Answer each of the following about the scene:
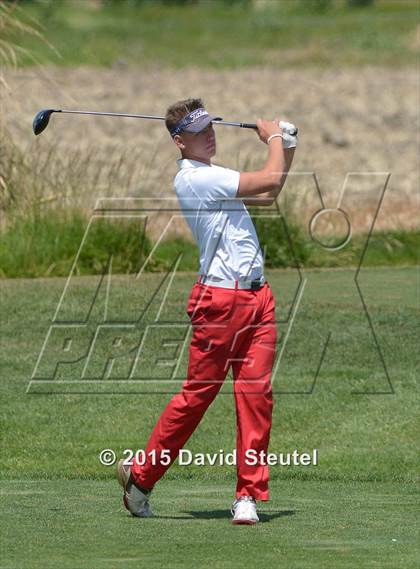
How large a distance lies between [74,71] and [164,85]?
3794 millimetres

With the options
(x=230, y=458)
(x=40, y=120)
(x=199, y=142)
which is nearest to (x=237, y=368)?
(x=199, y=142)

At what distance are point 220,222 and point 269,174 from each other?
12.3 inches

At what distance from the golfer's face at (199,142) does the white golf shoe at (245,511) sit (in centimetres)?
160

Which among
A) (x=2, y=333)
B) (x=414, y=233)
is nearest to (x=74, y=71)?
(x=414, y=233)

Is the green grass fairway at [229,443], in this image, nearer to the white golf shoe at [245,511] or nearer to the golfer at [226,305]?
the white golf shoe at [245,511]

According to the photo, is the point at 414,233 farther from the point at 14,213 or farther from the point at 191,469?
the point at 191,469

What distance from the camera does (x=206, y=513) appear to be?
808cm

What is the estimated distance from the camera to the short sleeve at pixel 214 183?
297 inches

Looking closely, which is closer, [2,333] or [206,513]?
[206,513]

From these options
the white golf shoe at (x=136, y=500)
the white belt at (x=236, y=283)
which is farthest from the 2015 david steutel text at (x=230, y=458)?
the white belt at (x=236, y=283)

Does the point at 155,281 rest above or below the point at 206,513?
above

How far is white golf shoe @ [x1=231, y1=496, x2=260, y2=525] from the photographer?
762 cm

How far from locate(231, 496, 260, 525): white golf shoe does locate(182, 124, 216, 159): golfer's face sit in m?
1.60

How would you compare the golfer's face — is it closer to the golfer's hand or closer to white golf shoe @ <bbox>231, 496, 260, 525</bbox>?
the golfer's hand
